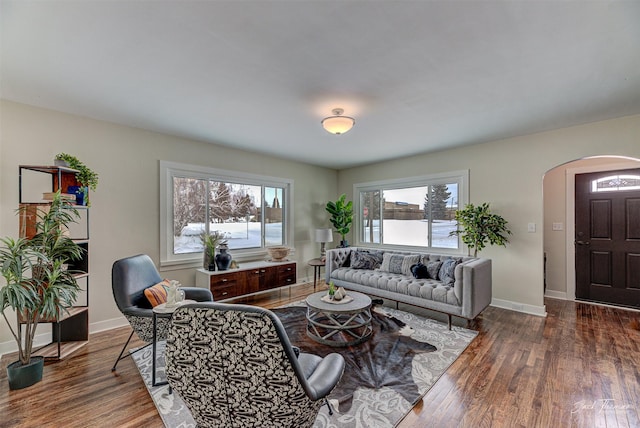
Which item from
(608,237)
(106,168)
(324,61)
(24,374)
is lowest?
(24,374)

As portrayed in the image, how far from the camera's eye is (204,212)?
4.48m

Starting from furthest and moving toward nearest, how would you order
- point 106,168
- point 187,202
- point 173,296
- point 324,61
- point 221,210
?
point 221,210 < point 187,202 < point 106,168 < point 173,296 < point 324,61

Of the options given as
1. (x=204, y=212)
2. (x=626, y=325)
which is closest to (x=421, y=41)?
(x=204, y=212)

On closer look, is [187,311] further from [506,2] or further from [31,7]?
[506,2]

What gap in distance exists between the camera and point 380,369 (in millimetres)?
2477

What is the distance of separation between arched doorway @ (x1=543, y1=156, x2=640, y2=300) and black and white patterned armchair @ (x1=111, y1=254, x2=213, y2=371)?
5.76 meters

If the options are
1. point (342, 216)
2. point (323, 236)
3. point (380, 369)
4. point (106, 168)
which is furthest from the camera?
point (342, 216)

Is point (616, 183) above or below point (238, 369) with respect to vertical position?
above

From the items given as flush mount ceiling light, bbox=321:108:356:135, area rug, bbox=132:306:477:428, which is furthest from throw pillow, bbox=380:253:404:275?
flush mount ceiling light, bbox=321:108:356:135

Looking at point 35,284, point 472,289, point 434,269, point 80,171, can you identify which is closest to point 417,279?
point 434,269

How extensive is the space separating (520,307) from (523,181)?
1860mm

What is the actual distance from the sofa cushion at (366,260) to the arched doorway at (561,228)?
9.53 ft

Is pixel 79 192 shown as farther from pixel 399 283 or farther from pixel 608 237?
pixel 608 237

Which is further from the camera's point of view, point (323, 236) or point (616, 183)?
point (323, 236)
